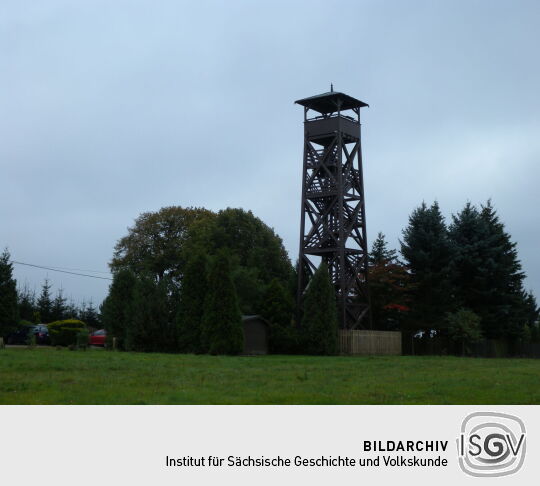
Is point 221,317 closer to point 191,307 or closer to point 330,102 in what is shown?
point 191,307

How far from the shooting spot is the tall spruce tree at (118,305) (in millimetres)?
41281

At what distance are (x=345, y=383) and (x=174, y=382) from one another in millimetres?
4023

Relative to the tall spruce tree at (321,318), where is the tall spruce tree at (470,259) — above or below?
above

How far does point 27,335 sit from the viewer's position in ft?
155

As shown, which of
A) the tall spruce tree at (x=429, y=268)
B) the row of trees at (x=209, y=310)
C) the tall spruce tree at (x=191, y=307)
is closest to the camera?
the row of trees at (x=209, y=310)

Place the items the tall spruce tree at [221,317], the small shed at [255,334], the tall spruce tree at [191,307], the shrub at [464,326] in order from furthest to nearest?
the shrub at [464,326]
the small shed at [255,334]
the tall spruce tree at [191,307]
the tall spruce tree at [221,317]

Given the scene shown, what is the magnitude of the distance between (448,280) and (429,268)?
1538 mm

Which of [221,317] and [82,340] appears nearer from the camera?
[221,317]

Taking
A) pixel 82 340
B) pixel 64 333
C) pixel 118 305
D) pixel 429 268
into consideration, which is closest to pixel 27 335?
pixel 64 333

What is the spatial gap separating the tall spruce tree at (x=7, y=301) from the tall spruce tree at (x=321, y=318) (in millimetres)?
19704

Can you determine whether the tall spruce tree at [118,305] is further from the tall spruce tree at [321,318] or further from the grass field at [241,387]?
the grass field at [241,387]

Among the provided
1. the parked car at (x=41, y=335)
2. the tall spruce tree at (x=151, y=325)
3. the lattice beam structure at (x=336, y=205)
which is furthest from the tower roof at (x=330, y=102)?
the parked car at (x=41, y=335)

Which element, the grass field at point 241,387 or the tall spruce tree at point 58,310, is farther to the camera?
the tall spruce tree at point 58,310
